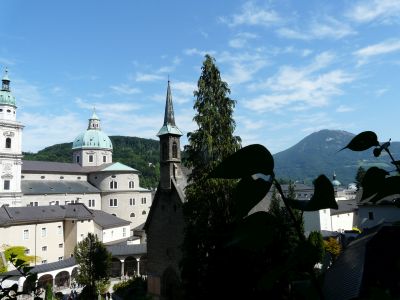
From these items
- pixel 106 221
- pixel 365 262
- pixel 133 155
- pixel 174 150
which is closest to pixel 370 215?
pixel 174 150

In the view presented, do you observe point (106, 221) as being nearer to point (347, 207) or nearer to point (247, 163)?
point (347, 207)

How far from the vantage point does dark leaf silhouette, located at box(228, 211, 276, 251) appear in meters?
0.94

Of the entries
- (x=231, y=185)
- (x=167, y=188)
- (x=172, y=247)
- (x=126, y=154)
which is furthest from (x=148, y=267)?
(x=126, y=154)

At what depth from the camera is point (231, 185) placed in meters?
15.6

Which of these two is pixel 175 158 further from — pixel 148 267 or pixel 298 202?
pixel 298 202

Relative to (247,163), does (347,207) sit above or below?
below

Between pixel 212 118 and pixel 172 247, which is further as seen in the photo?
pixel 172 247

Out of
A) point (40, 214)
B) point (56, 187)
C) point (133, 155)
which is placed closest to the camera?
A: point (40, 214)

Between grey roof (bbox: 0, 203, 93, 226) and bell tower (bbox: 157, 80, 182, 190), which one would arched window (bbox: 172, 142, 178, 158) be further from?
grey roof (bbox: 0, 203, 93, 226)

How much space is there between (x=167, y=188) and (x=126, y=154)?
447 feet

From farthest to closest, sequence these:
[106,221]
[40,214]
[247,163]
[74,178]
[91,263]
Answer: [74,178], [106,221], [40,214], [91,263], [247,163]

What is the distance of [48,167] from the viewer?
2677 inches

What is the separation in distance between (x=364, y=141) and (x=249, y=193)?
480 millimetres

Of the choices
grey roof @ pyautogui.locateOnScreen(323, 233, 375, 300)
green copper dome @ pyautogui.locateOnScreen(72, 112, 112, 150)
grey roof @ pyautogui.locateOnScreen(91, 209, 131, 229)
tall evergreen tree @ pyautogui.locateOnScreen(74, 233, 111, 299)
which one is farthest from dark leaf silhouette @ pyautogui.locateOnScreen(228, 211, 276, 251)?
green copper dome @ pyautogui.locateOnScreen(72, 112, 112, 150)
